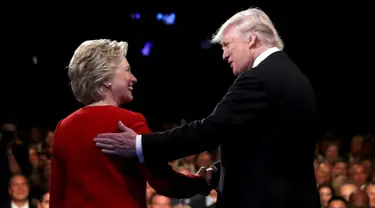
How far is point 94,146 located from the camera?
2.57m

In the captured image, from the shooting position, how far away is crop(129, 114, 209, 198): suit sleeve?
2.64 meters

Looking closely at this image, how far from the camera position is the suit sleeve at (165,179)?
8.65 ft

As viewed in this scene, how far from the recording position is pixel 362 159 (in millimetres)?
8141

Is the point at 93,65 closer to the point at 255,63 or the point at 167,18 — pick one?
the point at 255,63

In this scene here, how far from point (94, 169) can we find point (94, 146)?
0.26 feet

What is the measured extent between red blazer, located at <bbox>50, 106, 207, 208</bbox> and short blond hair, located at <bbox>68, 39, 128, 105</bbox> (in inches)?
3.0

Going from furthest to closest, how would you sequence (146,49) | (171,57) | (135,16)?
(171,57) < (146,49) < (135,16)

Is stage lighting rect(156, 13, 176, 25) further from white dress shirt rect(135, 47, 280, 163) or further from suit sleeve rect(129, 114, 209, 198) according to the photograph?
white dress shirt rect(135, 47, 280, 163)

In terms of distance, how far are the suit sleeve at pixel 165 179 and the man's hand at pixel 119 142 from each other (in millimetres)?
45

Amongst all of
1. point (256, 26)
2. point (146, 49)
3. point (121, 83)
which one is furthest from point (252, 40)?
point (146, 49)

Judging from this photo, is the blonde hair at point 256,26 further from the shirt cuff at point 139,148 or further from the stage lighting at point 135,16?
the stage lighting at point 135,16

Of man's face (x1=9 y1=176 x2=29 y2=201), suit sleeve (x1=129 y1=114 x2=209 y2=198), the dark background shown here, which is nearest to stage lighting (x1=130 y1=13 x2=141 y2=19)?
the dark background

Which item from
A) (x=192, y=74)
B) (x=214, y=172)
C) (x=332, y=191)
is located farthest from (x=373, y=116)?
(x=214, y=172)

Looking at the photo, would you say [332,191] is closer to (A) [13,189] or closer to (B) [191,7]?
(A) [13,189]
